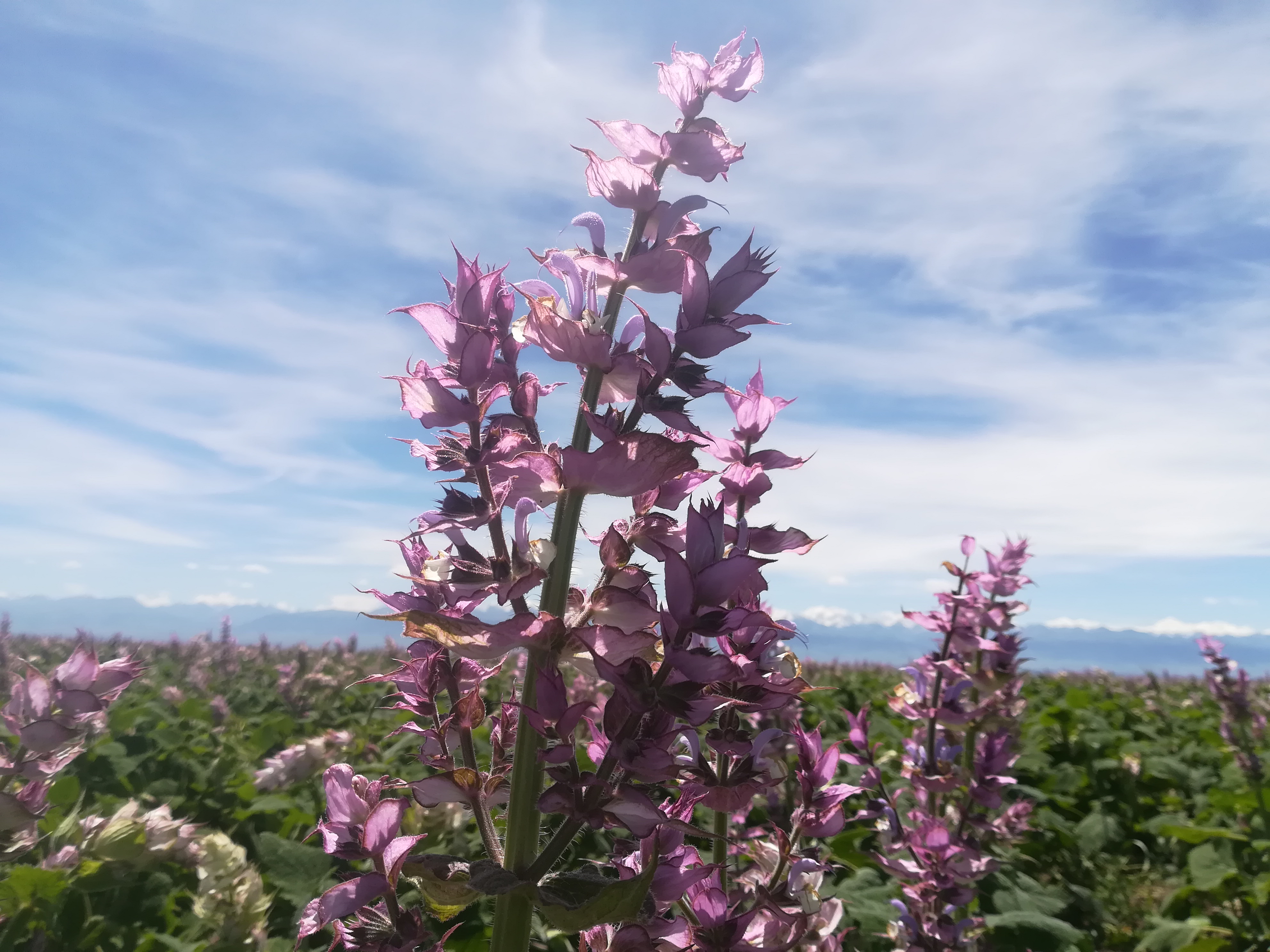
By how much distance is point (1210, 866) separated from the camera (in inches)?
212

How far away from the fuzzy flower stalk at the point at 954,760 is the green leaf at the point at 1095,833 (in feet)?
6.60

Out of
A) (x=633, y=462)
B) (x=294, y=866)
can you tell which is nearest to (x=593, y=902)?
(x=633, y=462)

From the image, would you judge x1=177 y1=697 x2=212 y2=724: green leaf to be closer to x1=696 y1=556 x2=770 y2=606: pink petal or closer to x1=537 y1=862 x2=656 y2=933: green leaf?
x1=537 y1=862 x2=656 y2=933: green leaf

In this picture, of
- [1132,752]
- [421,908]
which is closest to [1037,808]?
[1132,752]

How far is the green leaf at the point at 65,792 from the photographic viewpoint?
3.58 m

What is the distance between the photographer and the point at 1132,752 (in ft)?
27.3

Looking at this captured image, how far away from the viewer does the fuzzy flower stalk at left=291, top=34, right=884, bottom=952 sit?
4.02 ft

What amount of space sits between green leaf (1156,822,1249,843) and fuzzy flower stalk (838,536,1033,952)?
210 centimetres

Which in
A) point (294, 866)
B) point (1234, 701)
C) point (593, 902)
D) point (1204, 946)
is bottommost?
point (1204, 946)

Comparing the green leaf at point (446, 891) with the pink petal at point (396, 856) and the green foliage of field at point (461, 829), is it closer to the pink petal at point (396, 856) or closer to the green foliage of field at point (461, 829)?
the pink petal at point (396, 856)

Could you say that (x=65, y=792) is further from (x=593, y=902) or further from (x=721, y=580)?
(x=721, y=580)

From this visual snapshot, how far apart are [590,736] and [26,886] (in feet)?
5.84

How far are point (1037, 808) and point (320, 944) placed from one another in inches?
253

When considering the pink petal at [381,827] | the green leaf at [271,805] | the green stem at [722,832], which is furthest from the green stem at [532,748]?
the green leaf at [271,805]
